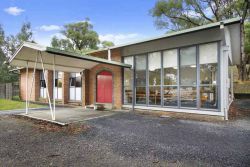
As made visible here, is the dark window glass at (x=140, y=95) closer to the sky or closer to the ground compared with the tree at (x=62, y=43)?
closer to the ground

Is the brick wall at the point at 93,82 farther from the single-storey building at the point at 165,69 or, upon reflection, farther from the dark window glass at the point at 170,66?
the dark window glass at the point at 170,66

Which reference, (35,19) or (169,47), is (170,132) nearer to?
(169,47)

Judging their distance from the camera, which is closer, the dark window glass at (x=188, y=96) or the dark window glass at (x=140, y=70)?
the dark window glass at (x=188, y=96)

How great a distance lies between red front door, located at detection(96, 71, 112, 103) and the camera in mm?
11305

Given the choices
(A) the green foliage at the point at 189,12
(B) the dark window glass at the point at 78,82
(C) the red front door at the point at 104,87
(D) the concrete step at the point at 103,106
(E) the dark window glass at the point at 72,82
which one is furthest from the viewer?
(A) the green foliage at the point at 189,12

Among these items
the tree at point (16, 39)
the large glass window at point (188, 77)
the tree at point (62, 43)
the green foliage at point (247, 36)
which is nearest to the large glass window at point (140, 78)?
the large glass window at point (188, 77)

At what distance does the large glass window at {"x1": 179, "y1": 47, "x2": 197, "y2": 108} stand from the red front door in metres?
4.73

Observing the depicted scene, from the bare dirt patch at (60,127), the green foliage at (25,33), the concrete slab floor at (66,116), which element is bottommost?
the bare dirt patch at (60,127)

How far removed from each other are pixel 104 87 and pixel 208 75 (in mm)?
6465

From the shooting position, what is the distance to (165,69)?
29.5 feet

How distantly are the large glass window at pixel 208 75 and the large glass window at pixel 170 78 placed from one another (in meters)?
1.20

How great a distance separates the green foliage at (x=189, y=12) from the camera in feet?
66.1

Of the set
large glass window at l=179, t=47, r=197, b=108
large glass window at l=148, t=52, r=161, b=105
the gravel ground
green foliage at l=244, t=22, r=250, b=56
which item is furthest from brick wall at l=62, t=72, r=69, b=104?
green foliage at l=244, t=22, r=250, b=56

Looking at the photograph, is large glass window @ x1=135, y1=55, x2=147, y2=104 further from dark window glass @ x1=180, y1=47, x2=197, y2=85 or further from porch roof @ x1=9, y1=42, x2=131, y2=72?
dark window glass @ x1=180, y1=47, x2=197, y2=85
